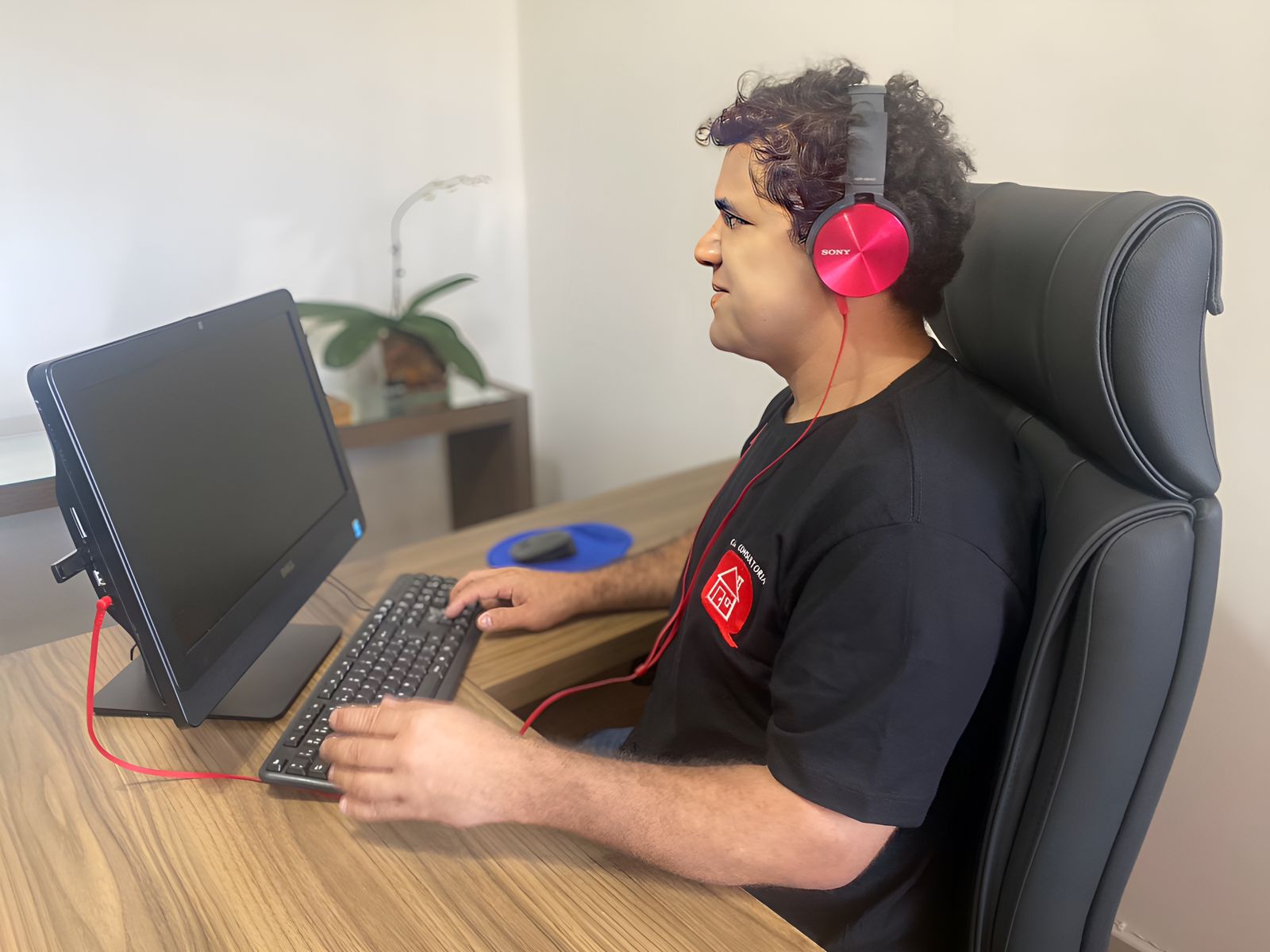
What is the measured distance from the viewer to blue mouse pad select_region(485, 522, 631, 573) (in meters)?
1.27

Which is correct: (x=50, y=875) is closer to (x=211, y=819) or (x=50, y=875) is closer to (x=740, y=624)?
(x=211, y=819)

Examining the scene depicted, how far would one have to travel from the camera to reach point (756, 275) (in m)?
0.83

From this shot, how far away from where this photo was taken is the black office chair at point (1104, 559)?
0.62m

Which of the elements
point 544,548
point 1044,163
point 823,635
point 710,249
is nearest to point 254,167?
point 544,548

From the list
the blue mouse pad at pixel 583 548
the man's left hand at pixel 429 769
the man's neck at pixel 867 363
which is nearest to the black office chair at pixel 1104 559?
the man's neck at pixel 867 363

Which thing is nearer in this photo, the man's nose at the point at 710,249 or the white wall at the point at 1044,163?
the man's nose at the point at 710,249

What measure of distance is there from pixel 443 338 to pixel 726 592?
1.37 m

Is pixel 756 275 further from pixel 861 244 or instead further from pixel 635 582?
pixel 635 582

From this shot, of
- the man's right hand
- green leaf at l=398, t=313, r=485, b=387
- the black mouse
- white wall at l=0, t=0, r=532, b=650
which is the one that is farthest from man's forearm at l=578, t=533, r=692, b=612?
white wall at l=0, t=0, r=532, b=650

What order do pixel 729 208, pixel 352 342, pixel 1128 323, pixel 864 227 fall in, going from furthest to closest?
pixel 352 342, pixel 729 208, pixel 864 227, pixel 1128 323

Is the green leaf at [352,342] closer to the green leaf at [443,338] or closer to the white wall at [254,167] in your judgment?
the green leaf at [443,338]

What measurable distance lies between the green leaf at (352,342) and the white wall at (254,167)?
27 centimetres

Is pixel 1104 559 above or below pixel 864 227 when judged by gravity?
below

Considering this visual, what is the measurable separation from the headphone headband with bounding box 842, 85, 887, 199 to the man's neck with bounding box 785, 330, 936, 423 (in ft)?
0.44
